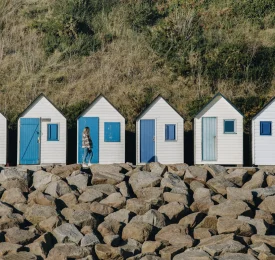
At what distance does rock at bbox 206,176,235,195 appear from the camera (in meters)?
24.6

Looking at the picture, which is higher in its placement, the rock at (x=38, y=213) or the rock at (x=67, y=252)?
the rock at (x=38, y=213)

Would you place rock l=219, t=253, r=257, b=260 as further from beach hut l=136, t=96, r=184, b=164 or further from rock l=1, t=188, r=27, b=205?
beach hut l=136, t=96, r=184, b=164

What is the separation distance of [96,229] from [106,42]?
26110mm

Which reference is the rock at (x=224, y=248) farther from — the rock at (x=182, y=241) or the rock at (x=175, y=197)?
the rock at (x=175, y=197)

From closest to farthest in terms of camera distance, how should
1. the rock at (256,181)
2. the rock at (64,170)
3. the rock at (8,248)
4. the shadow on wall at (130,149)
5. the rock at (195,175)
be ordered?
the rock at (8,248) < the rock at (256,181) < the rock at (195,175) < the rock at (64,170) < the shadow on wall at (130,149)

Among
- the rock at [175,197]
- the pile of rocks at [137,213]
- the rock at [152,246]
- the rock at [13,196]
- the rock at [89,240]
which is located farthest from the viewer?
the rock at [13,196]

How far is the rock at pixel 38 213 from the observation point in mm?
22203

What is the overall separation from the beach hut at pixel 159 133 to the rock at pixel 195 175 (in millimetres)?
4247

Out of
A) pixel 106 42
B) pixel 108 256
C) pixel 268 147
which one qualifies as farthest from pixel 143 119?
pixel 106 42

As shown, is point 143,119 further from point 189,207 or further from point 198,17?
point 198,17

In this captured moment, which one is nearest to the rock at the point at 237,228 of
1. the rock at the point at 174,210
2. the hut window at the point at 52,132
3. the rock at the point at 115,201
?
the rock at the point at 174,210

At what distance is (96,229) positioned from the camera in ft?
70.7

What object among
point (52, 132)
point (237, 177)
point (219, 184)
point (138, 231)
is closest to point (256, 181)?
point (237, 177)

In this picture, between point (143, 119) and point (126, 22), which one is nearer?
point (143, 119)
